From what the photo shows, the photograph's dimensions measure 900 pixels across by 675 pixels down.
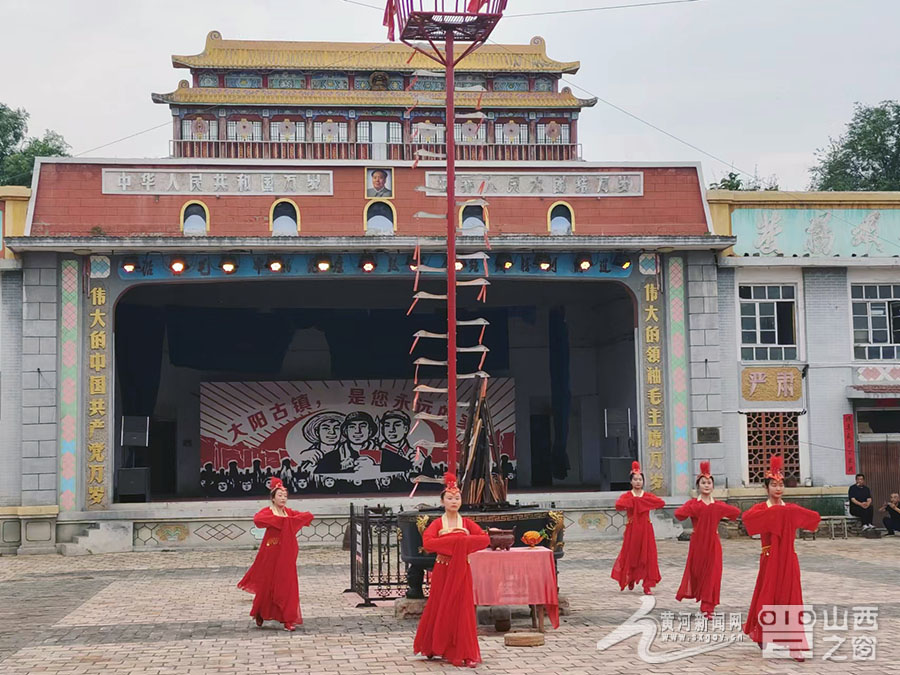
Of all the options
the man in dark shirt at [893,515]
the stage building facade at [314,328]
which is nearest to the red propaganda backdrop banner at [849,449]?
the man in dark shirt at [893,515]

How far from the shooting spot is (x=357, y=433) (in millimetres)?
23891

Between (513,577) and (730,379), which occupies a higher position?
(730,379)

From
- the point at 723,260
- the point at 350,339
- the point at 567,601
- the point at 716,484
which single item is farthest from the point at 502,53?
the point at 567,601

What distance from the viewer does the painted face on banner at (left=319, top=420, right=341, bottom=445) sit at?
23812mm

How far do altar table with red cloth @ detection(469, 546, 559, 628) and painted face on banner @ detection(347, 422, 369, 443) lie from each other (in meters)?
14.6

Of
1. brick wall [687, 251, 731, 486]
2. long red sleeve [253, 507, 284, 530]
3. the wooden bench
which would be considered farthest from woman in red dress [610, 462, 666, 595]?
the wooden bench

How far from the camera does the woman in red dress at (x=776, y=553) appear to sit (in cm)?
877

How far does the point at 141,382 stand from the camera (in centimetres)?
Result: 2217

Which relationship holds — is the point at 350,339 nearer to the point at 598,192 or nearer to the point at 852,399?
the point at 598,192

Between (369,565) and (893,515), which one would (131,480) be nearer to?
(369,565)

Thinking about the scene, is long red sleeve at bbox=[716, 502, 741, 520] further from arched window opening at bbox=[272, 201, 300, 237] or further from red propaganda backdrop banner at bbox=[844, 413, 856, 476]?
arched window opening at bbox=[272, 201, 300, 237]

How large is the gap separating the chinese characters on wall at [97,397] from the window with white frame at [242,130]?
1815cm

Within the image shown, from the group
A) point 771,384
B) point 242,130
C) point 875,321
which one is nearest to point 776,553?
point 771,384

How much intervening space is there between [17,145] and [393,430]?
26.0 meters
